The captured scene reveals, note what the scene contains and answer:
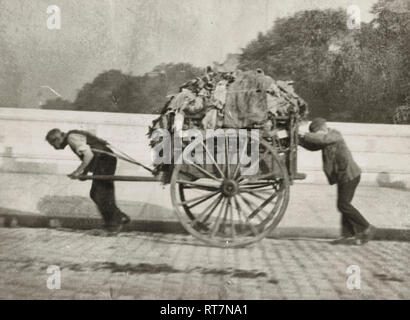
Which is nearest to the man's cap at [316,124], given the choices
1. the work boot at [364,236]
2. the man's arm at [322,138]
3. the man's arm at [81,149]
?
the man's arm at [322,138]

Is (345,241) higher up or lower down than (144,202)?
lower down

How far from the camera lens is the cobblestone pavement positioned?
513 centimetres

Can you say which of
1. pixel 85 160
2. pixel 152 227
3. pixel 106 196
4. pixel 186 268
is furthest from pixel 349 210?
pixel 85 160

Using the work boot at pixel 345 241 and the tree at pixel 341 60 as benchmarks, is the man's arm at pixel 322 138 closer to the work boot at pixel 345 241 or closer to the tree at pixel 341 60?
the tree at pixel 341 60

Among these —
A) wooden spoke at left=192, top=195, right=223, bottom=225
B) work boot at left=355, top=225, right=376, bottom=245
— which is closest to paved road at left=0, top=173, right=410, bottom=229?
work boot at left=355, top=225, right=376, bottom=245

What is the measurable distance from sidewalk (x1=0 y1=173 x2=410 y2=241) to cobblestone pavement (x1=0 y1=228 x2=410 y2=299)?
20 cm

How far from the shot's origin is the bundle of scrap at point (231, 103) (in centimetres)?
539

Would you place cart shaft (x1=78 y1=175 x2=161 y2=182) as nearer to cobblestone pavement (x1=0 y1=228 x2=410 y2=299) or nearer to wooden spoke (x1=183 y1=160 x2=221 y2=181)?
wooden spoke (x1=183 y1=160 x2=221 y2=181)

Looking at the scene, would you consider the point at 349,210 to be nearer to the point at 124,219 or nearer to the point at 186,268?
the point at 186,268

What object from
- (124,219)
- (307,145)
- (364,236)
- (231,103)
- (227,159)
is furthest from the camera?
(124,219)

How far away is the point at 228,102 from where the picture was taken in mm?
5414

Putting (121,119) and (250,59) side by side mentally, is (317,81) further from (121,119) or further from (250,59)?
(121,119)

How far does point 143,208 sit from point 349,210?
2.11 m

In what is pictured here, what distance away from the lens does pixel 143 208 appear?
239 inches
